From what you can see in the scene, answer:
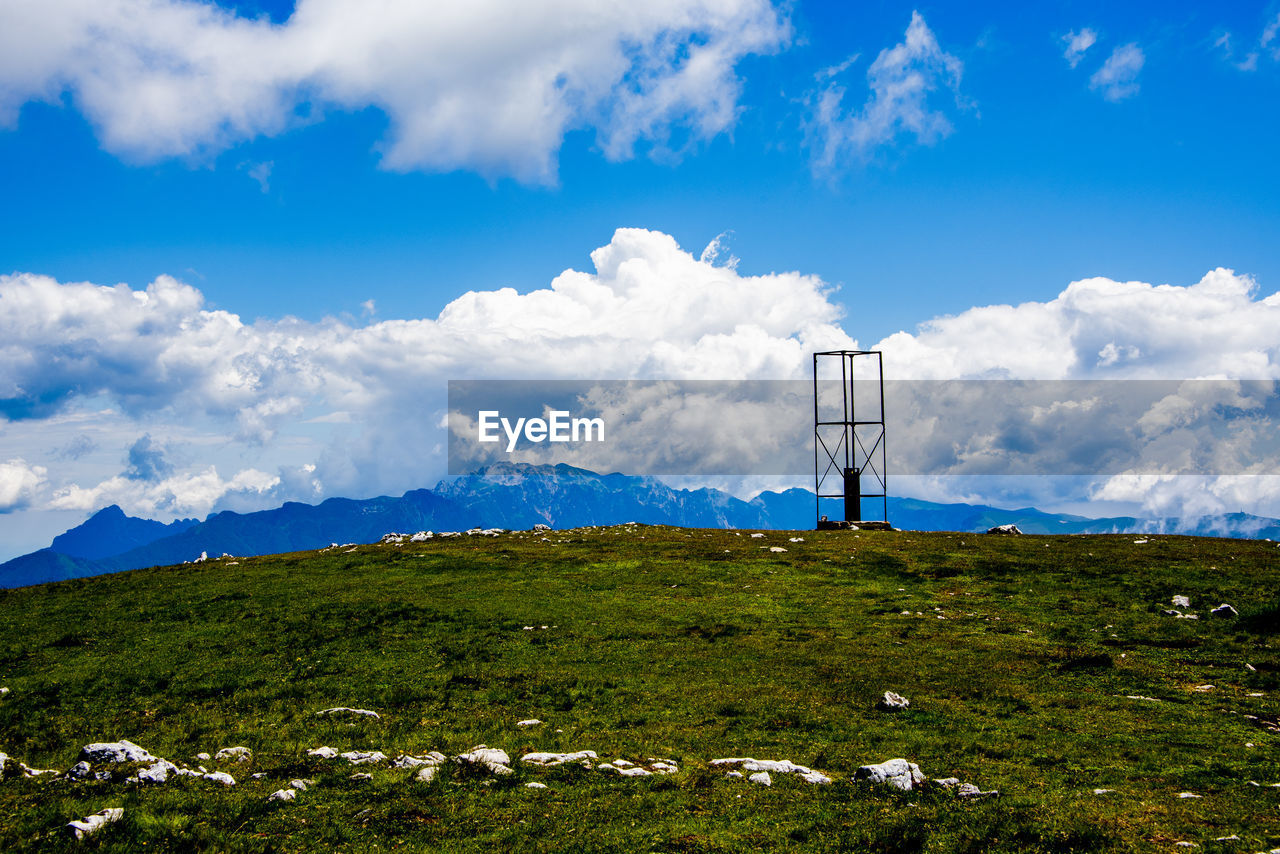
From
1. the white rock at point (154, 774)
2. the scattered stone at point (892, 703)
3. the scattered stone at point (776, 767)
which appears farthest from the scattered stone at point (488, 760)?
the scattered stone at point (892, 703)

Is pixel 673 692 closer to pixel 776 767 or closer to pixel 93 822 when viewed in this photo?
pixel 776 767

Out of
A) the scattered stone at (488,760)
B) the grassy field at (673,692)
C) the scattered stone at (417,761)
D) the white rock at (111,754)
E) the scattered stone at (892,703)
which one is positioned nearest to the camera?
the grassy field at (673,692)

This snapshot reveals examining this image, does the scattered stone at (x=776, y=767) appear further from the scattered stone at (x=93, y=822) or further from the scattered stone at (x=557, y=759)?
the scattered stone at (x=93, y=822)

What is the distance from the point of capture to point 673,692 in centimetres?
2652

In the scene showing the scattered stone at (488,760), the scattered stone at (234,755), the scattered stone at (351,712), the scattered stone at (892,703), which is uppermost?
the scattered stone at (488,760)

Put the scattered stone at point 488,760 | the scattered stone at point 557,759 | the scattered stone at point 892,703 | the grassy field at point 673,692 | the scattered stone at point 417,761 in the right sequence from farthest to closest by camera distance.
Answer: the scattered stone at point 892,703 → the scattered stone at point 557,759 → the scattered stone at point 417,761 → the scattered stone at point 488,760 → the grassy field at point 673,692

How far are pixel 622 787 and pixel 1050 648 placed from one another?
80.3ft

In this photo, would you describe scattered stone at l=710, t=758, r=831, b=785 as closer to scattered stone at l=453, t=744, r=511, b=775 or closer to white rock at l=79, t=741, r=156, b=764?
scattered stone at l=453, t=744, r=511, b=775

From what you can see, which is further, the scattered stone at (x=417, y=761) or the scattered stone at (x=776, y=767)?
the scattered stone at (x=417, y=761)

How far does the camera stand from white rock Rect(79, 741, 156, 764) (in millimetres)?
16547

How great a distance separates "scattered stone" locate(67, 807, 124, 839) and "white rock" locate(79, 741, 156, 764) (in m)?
3.77

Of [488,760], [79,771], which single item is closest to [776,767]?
[488,760]

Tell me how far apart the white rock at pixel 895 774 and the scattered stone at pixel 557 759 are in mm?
5849

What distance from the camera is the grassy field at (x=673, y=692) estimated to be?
14.3m
